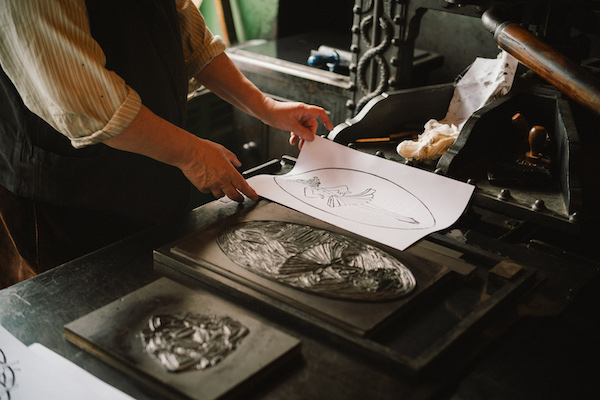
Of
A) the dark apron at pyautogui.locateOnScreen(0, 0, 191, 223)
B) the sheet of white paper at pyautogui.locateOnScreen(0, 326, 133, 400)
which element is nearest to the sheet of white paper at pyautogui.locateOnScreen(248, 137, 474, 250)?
the dark apron at pyautogui.locateOnScreen(0, 0, 191, 223)

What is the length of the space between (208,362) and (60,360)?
23cm

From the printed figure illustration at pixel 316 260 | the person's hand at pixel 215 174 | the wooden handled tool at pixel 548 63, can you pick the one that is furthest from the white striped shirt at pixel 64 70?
the wooden handled tool at pixel 548 63

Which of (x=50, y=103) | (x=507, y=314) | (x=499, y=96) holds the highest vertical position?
(x=50, y=103)

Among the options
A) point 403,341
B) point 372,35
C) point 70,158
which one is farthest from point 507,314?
point 372,35

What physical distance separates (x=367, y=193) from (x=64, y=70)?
2.22ft

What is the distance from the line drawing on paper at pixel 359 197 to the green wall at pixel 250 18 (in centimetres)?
173

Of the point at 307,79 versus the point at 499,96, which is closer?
the point at 499,96

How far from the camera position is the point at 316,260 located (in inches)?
42.4

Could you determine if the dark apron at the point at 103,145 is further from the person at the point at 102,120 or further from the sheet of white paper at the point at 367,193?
the sheet of white paper at the point at 367,193

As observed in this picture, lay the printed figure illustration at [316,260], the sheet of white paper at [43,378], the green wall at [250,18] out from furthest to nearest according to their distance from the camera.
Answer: the green wall at [250,18] < the printed figure illustration at [316,260] < the sheet of white paper at [43,378]

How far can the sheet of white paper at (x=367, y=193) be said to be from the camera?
123 cm

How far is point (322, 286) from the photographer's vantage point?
1.00 metres

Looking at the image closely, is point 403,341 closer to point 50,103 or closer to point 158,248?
point 158,248

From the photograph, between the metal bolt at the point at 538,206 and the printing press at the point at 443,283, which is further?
the metal bolt at the point at 538,206
